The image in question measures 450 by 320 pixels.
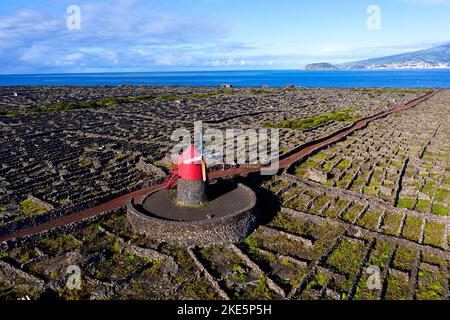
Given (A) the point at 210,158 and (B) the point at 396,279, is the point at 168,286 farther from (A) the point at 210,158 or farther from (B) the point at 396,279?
(A) the point at 210,158

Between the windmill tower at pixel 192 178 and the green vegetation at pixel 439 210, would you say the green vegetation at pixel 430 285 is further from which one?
the windmill tower at pixel 192 178

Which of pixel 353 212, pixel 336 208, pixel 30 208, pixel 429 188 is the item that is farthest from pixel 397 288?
pixel 30 208

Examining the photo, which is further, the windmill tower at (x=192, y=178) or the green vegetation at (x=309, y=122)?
the green vegetation at (x=309, y=122)

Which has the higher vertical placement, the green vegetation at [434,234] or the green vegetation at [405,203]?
the green vegetation at [405,203]

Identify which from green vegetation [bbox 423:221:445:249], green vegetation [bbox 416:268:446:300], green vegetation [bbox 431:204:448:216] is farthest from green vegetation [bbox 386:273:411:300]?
green vegetation [bbox 431:204:448:216]

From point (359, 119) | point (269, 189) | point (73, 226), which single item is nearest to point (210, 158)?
point (269, 189)

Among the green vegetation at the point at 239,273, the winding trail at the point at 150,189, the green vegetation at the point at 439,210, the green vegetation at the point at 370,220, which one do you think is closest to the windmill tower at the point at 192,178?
the winding trail at the point at 150,189
